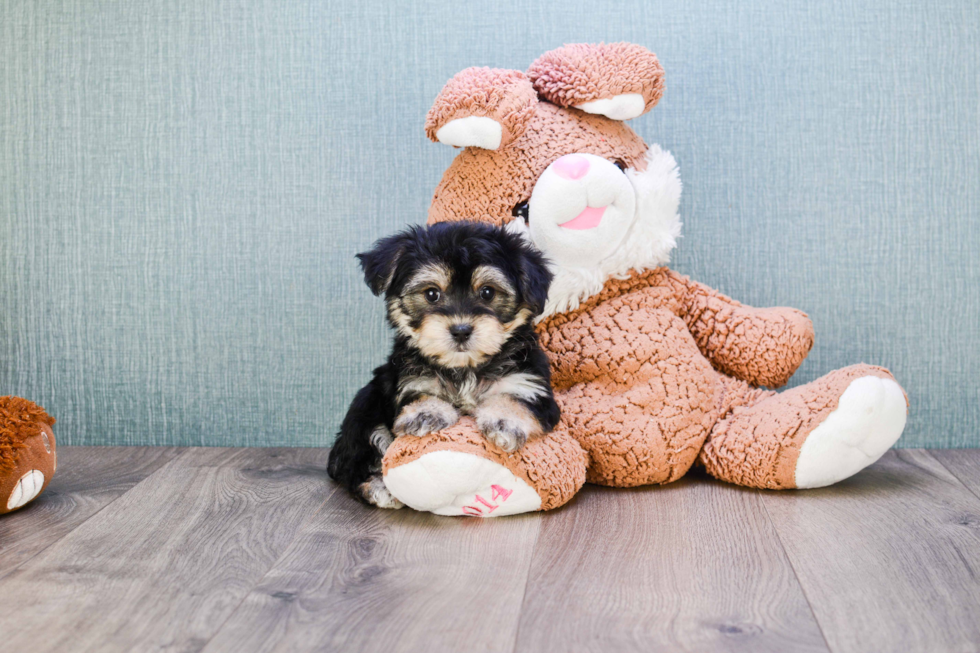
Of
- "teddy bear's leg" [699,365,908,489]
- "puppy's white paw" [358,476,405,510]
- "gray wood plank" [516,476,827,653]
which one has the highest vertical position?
"teddy bear's leg" [699,365,908,489]

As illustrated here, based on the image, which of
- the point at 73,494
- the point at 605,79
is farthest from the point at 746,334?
the point at 73,494

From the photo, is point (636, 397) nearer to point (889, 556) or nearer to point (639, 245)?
point (639, 245)

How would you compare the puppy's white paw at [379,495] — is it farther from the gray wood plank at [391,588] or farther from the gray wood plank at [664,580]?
the gray wood plank at [664,580]

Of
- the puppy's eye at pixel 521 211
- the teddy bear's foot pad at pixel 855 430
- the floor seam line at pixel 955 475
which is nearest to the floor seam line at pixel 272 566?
the puppy's eye at pixel 521 211

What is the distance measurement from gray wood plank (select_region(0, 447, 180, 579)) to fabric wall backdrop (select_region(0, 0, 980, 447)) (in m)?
0.13

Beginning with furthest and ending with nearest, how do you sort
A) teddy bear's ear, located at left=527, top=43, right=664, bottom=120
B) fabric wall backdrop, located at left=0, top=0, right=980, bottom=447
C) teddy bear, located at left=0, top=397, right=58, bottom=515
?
fabric wall backdrop, located at left=0, top=0, right=980, bottom=447
teddy bear's ear, located at left=527, top=43, right=664, bottom=120
teddy bear, located at left=0, top=397, right=58, bottom=515

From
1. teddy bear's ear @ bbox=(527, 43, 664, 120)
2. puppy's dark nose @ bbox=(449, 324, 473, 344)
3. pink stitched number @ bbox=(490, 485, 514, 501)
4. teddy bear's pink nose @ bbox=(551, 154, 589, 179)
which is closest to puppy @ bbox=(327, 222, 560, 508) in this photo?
puppy's dark nose @ bbox=(449, 324, 473, 344)

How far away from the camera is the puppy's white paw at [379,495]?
2.09 m

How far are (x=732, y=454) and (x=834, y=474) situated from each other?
26 cm

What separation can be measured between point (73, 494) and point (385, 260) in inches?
44.6

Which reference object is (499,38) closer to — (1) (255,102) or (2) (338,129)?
(2) (338,129)

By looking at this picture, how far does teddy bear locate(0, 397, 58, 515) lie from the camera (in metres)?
2.03

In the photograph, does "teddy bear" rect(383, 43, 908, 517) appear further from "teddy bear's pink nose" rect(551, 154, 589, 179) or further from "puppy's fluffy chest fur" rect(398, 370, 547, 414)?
"puppy's fluffy chest fur" rect(398, 370, 547, 414)

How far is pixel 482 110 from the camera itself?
80.3 inches
